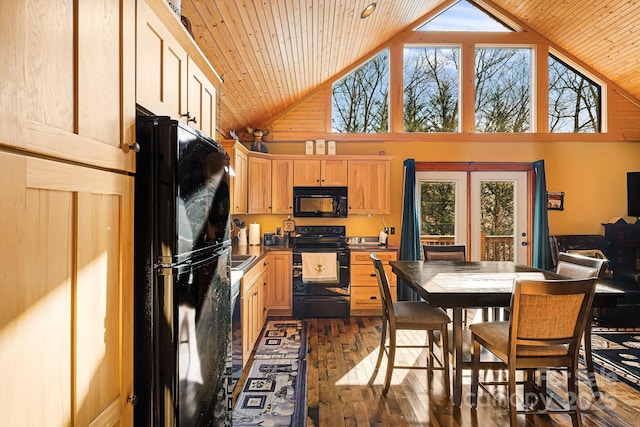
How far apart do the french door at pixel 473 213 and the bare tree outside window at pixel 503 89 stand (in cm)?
72

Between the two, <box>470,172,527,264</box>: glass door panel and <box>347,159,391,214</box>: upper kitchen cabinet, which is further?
<box>470,172,527,264</box>: glass door panel

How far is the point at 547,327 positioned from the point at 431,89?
4.12 metres

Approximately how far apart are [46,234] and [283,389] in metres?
2.45

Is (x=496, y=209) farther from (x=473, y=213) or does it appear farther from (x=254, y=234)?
(x=254, y=234)

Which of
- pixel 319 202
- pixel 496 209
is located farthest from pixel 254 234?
pixel 496 209

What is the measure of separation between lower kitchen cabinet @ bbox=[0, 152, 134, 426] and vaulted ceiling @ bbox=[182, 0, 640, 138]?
1948mm

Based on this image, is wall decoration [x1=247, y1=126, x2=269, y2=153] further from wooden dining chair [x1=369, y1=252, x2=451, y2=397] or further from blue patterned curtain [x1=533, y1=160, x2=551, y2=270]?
blue patterned curtain [x1=533, y1=160, x2=551, y2=270]

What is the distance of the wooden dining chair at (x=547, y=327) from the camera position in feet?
6.79

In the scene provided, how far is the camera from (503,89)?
5418mm

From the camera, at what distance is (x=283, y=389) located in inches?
111

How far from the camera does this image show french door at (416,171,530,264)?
5328 millimetres

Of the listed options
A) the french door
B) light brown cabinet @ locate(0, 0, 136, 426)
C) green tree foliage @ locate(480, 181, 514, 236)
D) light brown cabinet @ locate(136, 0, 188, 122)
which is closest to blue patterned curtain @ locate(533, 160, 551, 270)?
the french door

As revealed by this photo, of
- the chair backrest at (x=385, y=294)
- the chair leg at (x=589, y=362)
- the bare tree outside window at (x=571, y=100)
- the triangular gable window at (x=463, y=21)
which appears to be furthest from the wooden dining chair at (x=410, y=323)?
the triangular gable window at (x=463, y=21)

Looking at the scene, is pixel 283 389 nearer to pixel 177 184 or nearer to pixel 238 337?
pixel 238 337
